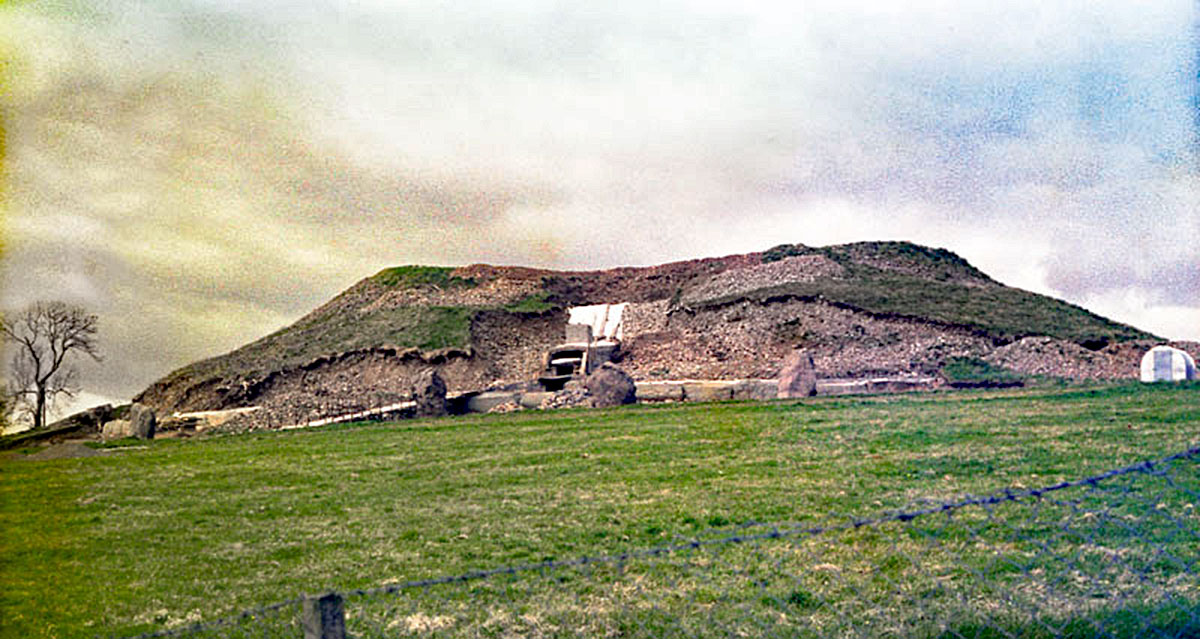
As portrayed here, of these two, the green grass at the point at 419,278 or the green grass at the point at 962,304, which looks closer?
the green grass at the point at 962,304

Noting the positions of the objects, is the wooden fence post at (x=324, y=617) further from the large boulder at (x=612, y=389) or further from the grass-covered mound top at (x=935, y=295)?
the grass-covered mound top at (x=935, y=295)

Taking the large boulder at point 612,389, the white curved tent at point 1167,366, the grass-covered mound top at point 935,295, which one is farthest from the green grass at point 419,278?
the white curved tent at point 1167,366

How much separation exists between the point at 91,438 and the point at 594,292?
3064cm

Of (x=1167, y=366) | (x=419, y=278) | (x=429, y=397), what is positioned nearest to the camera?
(x=1167, y=366)

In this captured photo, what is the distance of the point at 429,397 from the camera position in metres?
30.2

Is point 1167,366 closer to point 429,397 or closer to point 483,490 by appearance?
point 483,490

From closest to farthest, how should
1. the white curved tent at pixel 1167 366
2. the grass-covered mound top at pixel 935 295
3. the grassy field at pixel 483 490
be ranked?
the grassy field at pixel 483 490 < the white curved tent at pixel 1167 366 < the grass-covered mound top at pixel 935 295

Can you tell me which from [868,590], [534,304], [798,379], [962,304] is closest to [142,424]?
[798,379]

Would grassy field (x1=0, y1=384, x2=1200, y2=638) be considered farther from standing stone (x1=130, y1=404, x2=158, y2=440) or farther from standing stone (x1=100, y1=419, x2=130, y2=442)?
standing stone (x1=100, y1=419, x2=130, y2=442)

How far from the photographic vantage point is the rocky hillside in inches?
1339

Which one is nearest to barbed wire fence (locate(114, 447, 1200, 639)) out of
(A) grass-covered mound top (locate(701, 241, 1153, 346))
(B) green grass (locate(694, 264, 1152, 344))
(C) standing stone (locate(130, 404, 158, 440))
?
(C) standing stone (locate(130, 404, 158, 440))

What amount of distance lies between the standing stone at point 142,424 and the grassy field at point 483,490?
641 cm

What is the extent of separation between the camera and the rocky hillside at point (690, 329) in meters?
34.0

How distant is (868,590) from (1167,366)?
21.7 m
